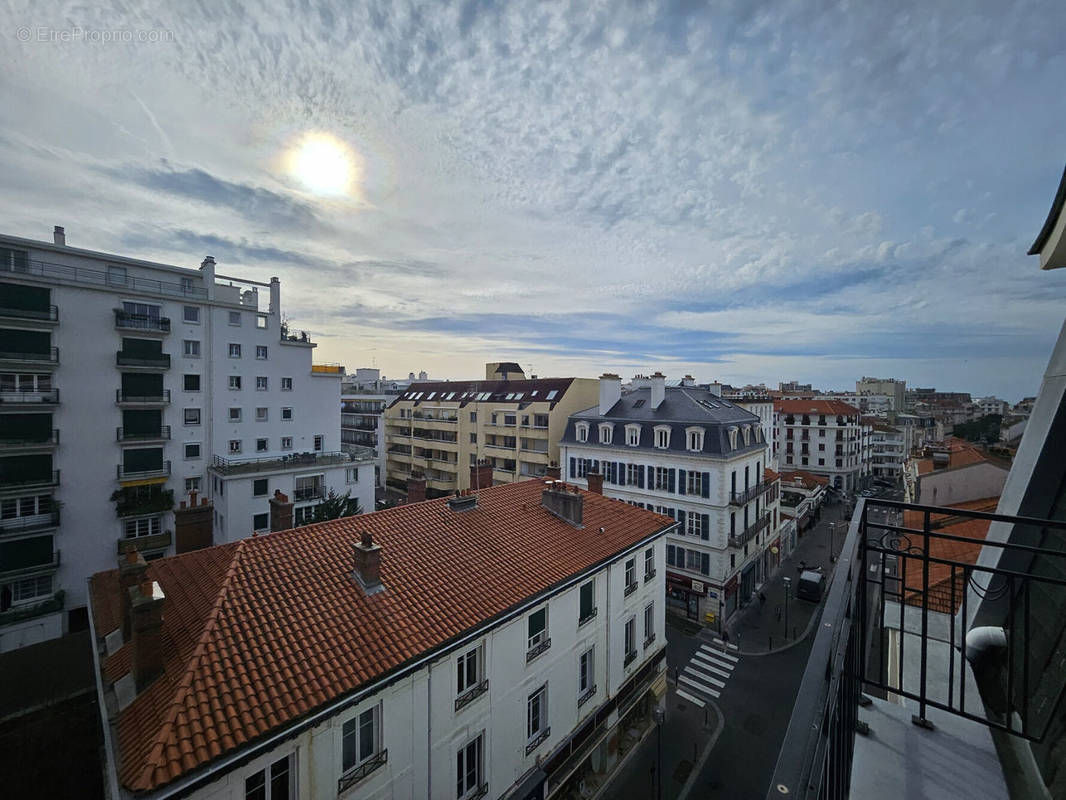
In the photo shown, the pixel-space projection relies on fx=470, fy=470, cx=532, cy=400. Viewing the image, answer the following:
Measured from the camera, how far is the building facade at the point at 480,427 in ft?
131

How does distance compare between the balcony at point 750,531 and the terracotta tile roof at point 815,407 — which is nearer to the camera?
the balcony at point 750,531

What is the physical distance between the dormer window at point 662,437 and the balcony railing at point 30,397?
34.4 m

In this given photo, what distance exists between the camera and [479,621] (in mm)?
11195

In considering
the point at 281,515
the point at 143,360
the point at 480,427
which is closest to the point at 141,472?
the point at 143,360

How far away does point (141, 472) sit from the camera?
Answer: 1121 inches

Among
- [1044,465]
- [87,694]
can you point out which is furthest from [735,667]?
[87,694]

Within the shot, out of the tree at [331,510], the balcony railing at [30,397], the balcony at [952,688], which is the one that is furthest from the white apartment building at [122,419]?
the balcony at [952,688]

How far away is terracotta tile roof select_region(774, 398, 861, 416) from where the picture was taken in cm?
6216

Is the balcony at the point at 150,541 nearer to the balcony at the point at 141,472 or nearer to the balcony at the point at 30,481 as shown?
the balcony at the point at 141,472

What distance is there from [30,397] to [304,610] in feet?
87.1

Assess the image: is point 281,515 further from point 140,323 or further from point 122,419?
point 140,323

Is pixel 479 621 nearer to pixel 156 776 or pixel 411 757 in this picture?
pixel 411 757

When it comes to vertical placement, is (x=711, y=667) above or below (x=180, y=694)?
below

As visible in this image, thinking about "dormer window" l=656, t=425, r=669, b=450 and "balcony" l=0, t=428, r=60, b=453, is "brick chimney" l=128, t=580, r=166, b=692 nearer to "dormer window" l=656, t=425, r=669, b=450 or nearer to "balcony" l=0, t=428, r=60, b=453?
"balcony" l=0, t=428, r=60, b=453
